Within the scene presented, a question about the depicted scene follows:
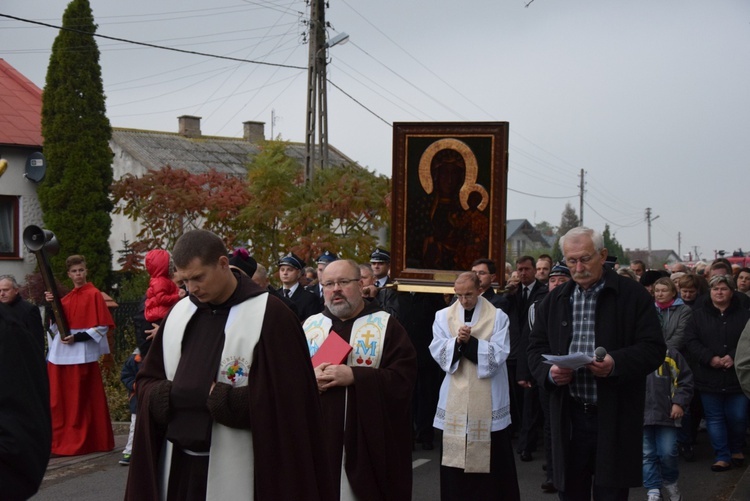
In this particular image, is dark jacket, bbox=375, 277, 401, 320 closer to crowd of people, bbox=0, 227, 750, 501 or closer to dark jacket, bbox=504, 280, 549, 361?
crowd of people, bbox=0, 227, 750, 501

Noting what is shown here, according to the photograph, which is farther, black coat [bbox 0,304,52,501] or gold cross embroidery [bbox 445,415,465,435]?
gold cross embroidery [bbox 445,415,465,435]

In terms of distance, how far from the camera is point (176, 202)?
64.1ft

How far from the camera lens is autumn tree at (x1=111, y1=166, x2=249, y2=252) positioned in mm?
19000

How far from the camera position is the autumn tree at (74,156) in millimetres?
19188

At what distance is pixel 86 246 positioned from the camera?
19109mm

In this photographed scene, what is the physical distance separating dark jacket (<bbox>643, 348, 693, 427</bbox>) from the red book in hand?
284cm

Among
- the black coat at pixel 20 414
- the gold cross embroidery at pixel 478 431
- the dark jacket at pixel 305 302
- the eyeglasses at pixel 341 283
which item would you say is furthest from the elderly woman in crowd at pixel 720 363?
the black coat at pixel 20 414

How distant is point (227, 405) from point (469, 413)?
367 centimetres

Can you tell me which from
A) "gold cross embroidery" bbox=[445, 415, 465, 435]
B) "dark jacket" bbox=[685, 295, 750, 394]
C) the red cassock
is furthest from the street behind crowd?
"gold cross embroidery" bbox=[445, 415, 465, 435]

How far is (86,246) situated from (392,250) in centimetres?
1094

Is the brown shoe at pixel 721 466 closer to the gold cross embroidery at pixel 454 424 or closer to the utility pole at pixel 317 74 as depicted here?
the gold cross embroidery at pixel 454 424

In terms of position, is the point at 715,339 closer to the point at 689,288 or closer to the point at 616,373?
the point at 689,288

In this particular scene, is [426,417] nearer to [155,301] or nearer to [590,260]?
[155,301]

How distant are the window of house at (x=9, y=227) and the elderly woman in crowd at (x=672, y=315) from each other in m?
15.1
